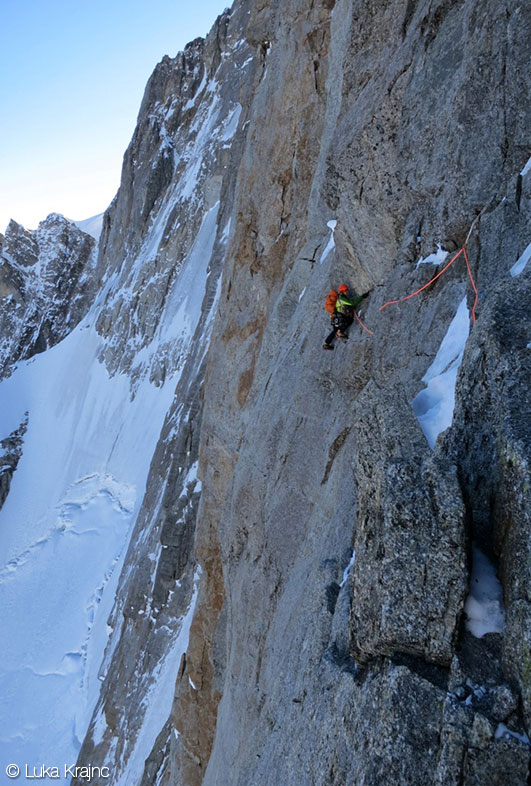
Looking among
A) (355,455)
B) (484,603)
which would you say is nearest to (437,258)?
(355,455)

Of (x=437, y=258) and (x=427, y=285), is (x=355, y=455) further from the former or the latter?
(x=437, y=258)

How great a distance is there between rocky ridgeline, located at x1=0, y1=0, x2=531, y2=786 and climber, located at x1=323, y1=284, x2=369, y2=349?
0.98ft

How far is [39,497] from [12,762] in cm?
2372

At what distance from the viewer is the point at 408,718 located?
441cm

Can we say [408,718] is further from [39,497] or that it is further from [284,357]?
[39,497]

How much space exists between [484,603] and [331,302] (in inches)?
268

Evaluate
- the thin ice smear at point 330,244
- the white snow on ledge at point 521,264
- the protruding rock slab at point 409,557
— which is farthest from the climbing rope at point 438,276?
the thin ice smear at point 330,244

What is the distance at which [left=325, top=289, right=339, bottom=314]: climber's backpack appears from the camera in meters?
10.4

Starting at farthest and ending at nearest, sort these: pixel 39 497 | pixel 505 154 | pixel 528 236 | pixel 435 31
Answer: pixel 39 497
pixel 435 31
pixel 505 154
pixel 528 236

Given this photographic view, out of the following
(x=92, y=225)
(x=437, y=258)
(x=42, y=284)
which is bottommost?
(x=437, y=258)

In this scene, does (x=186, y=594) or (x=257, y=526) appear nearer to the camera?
(x=257, y=526)

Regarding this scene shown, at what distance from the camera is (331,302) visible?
1052cm

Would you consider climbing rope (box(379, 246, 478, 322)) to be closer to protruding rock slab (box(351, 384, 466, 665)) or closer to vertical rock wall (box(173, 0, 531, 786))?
vertical rock wall (box(173, 0, 531, 786))

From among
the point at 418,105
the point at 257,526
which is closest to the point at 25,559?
the point at 257,526
